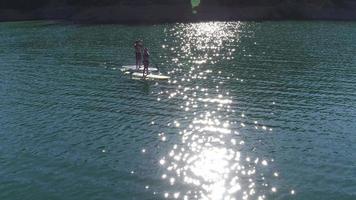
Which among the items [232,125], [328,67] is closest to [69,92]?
[232,125]

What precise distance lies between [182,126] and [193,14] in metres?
92.2

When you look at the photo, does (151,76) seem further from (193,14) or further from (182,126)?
(193,14)

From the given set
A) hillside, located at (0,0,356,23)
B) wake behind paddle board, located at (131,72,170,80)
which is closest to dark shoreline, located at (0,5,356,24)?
hillside, located at (0,0,356,23)

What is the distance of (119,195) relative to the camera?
22641 mm

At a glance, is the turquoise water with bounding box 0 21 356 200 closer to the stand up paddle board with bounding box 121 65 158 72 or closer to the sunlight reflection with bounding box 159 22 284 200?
the sunlight reflection with bounding box 159 22 284 200

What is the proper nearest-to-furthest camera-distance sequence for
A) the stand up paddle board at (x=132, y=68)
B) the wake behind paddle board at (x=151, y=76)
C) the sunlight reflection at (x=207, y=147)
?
the sunlight reflection at (x=207, y=147)
the wake behind paddle board at (x=151, y=76)
the stand up paddle board at (x=132, y=68)

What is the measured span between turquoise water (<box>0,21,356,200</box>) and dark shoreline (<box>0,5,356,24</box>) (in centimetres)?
5433

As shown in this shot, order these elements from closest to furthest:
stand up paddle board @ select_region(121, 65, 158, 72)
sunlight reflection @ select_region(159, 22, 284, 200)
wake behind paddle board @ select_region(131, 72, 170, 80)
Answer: sunlight reflection @ select_region(159, 22, 284, 200) < wake behind paddle board @ select_region(131, 72, 170, 80) < stand up paddle board @ select_region(121, 65, 158, 72)

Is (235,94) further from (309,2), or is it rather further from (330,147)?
(309,2)

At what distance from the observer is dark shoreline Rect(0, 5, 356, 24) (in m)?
120

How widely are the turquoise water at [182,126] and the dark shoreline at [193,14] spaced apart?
5433 cm

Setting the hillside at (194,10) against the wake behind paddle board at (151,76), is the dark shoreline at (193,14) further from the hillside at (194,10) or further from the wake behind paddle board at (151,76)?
the wake behind paddle board at (151,76)

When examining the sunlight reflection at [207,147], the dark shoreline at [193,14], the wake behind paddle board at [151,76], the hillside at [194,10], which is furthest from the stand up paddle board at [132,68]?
the hillside at [194,10]

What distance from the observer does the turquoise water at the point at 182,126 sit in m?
23.9
